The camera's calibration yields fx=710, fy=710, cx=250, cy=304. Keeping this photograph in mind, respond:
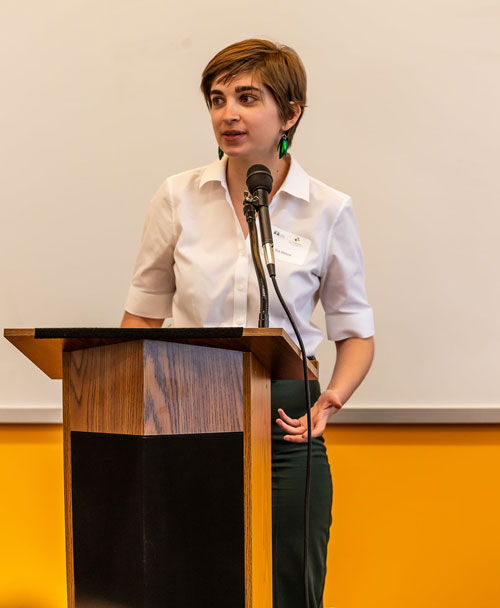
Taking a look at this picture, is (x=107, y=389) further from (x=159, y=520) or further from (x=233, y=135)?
(x=233, y=135)

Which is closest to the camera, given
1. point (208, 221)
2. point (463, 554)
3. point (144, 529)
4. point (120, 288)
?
point (144, 529)

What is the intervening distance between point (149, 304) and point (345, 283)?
0.50 metres

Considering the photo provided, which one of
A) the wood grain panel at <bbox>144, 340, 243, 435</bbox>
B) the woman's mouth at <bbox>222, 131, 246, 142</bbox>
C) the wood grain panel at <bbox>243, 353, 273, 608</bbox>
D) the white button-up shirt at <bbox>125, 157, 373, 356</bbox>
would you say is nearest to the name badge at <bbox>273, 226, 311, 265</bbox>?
the white button-up shirt at <bbox>125, 157, 373, 356</bbox>

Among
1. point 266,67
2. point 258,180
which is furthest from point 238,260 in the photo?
point 266,67

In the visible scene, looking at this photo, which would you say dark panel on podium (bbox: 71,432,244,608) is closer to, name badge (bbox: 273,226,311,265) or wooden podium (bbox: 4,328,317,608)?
wooden podium (bbox: 4,328,317,608)

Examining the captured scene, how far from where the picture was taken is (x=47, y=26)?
2527 millimetres

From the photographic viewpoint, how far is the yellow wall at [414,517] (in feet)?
7.58

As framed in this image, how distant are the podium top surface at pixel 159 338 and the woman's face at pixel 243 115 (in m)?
0.61

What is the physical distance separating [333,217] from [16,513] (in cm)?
156

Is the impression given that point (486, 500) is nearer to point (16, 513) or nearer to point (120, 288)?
point (120, 288)

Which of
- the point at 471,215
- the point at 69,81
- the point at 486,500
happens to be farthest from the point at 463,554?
the point at 69,81

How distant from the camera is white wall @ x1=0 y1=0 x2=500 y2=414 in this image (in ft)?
7.73

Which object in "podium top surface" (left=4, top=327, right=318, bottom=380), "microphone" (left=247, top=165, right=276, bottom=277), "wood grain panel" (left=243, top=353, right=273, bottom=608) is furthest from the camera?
"microphone" (left=247, top=165, right=276, bottom=277)

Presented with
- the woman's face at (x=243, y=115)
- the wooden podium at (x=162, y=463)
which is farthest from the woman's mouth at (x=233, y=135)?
the wooden podium at (x=162, y=463)
